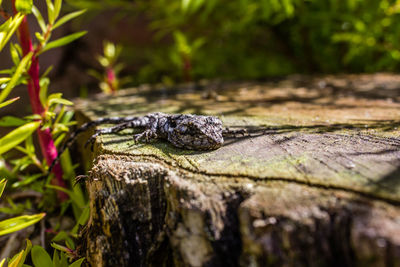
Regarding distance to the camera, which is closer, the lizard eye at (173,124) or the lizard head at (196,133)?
the lizard head at (196,133)

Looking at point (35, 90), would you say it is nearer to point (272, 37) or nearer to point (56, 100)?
point (56, 100)

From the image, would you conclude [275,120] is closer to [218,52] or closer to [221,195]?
[221,195]

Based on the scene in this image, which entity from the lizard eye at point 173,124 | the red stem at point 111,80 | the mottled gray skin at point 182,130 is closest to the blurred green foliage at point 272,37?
the red stem at point 111,80

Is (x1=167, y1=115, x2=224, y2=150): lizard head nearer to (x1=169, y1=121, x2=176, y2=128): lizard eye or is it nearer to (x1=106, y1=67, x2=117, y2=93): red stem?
(x1=169, y1=121, x2=176, y2=128): lizard eye

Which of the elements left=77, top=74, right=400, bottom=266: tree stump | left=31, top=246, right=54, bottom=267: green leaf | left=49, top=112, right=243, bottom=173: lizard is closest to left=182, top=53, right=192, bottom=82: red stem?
left=77, top=74, right=400, bottom=266: tree stump

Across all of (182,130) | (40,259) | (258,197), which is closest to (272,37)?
(182,130)

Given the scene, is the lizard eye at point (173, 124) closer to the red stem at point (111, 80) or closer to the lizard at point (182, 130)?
the lizard at point (182, 130)

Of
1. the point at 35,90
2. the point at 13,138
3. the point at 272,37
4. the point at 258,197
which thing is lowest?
the point at 258,197

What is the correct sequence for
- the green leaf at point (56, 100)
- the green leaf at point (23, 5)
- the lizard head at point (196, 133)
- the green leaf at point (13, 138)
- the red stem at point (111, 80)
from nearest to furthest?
the green leaf at point (13, 138) → the green leaf at point (23, 5) → the lizard head at point (196, 133) → the green leaf at point (56, 100) → the red stem at point (111, 80)
